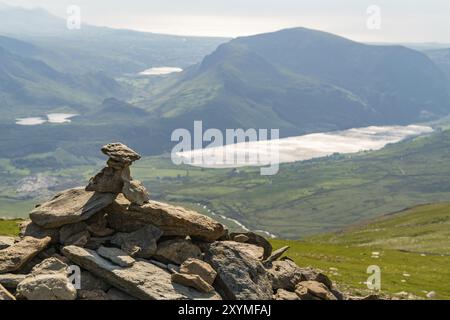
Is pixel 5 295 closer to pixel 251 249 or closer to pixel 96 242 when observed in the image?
pixel 96 242

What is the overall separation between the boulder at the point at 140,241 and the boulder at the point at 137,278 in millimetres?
1199

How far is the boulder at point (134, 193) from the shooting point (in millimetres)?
40534

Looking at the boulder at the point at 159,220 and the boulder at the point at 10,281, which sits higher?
the boulder at the point at 159,220

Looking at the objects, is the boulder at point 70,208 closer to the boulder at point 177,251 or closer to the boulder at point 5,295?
the boulder at point 177,251

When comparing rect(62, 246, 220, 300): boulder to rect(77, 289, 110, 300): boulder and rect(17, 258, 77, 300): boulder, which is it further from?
rect(17, 258, 77, 300): boulder

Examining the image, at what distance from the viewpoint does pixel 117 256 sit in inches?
1458

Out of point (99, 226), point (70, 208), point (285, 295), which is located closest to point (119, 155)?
point (70, 208)

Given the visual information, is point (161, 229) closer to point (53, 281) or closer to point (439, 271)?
point (53, 281)

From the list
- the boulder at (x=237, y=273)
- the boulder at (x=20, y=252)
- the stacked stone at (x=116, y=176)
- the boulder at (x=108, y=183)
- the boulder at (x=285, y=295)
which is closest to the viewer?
the boulder at (x=20, y=252)

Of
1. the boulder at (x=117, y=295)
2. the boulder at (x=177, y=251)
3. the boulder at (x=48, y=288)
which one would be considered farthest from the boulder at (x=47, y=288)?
the boulder at (x=177, y=251)
